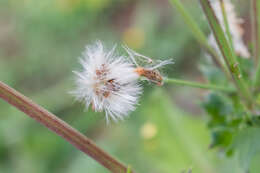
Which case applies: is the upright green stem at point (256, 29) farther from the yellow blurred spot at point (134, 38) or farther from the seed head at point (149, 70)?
the yellow blurred spot at point (134, 38)

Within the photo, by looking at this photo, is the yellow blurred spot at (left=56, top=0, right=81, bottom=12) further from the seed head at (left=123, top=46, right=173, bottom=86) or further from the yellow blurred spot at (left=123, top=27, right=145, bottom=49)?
the seed head at (left=123, top=46, right=173, bottom=86)

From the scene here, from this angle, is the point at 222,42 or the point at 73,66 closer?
the point at 222,42

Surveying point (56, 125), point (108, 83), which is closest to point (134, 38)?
point (108, 83)

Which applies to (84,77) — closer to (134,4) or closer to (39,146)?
(39,146)

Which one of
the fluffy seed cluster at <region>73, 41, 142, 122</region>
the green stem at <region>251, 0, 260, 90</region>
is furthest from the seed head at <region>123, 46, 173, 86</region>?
the green stem at <region>251, 0, 260, 90</region>

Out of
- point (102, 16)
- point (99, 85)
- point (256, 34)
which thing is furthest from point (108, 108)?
point (102, 16)

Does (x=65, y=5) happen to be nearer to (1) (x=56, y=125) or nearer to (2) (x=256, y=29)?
(2) (x=256, y=29)

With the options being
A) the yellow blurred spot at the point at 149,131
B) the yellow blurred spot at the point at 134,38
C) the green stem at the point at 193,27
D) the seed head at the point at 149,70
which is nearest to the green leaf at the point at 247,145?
the green stem at the point at 193,27
